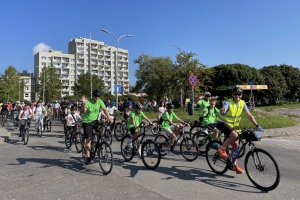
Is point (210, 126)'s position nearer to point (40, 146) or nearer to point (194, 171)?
point (194, 171)

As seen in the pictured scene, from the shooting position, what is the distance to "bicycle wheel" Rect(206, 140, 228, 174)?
22.6ft

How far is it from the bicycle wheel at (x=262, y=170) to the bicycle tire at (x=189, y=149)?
8.00ft

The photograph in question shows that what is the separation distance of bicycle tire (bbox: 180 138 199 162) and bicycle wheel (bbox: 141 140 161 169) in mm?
1381

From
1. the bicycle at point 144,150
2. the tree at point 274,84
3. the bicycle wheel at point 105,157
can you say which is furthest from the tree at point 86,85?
the bicycle wheel at point 105,157

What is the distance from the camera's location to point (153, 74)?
54.0m

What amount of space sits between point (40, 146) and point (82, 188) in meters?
6.44

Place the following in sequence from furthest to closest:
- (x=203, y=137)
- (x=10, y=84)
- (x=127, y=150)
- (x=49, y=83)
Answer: (x=49, y=83) < (x=10, y=84) < (x=203, y=137) < (x=127, y=150)

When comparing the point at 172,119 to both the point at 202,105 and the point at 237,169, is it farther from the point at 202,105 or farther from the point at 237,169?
the point at 237,169

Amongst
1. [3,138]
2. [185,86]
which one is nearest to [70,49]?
[185,86]

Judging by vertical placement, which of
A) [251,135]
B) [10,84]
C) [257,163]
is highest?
[10,84]

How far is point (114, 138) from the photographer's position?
1373 centimetres

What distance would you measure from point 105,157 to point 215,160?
8.10 ft

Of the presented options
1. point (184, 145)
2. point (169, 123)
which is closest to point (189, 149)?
point (184, 145)

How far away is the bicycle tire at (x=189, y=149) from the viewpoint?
853cm
